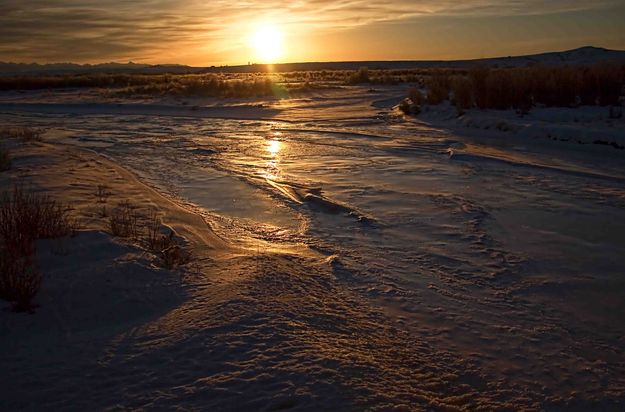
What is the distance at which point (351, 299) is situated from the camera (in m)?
5.43

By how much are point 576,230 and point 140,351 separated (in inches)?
233

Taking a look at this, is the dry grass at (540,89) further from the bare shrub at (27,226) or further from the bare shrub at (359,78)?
the bare shrub at (359,78)

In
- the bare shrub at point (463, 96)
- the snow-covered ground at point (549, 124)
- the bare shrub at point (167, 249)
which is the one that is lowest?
the bare shrub at point (167, 249)

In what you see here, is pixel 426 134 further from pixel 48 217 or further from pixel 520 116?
pixel 48 217

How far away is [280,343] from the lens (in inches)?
176

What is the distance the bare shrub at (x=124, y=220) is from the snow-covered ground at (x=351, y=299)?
209 mm

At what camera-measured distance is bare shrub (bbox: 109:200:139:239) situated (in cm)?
670

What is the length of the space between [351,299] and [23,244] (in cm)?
337

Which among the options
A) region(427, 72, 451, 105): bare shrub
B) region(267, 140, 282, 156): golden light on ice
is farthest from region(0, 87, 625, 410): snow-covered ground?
region(427, 72, 451, 105): bare shrub

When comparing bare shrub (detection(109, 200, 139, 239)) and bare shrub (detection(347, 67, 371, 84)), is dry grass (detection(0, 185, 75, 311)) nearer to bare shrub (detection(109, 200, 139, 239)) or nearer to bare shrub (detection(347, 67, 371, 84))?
bare shrub (detection(109, 200, 139, 239))

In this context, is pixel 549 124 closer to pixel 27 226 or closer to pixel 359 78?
pixel 27 226

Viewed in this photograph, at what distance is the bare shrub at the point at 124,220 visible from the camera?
22.0 ft

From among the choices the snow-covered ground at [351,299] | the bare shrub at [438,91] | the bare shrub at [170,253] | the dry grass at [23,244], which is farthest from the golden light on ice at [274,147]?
the bare shrub at [170,253]

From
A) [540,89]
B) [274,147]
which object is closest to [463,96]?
[540,89]
